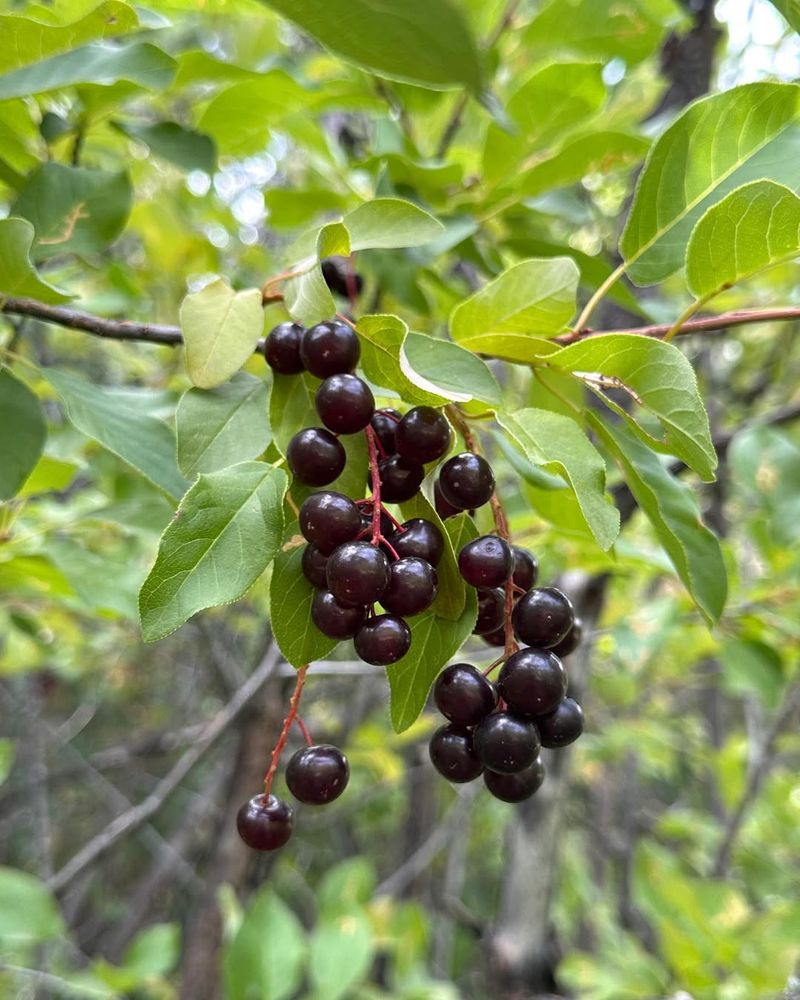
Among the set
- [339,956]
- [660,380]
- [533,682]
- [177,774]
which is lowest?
[339,956]

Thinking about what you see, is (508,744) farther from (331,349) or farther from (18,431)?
(18,431)

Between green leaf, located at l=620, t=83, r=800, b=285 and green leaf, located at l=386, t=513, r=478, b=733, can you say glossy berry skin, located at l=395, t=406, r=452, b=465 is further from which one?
green leaf, located at l=620, t=83, r=800, b=285

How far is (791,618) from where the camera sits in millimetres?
1852

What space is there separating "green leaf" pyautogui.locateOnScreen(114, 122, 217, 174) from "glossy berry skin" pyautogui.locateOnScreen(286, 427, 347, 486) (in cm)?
72

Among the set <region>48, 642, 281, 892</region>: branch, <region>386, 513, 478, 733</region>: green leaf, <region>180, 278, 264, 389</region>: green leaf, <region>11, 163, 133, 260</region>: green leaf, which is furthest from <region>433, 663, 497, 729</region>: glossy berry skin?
<region>48, 642, 281, 892</region>: branch

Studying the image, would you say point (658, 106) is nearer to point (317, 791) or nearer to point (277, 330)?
point (277, 330)

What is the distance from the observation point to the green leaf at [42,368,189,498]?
33.2 inches

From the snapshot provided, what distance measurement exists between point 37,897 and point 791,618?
2.06 meters

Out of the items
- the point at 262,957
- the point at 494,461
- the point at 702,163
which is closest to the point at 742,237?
the point at 702,163

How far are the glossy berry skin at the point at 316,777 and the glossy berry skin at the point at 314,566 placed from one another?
160mm

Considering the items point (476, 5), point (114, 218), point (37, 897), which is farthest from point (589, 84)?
point (37, 897)

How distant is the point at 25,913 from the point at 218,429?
1.88m

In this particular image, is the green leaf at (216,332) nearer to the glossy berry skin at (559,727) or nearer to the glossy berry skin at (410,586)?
the glossy berry skin at (410,586)

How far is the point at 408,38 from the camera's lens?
31 cm
